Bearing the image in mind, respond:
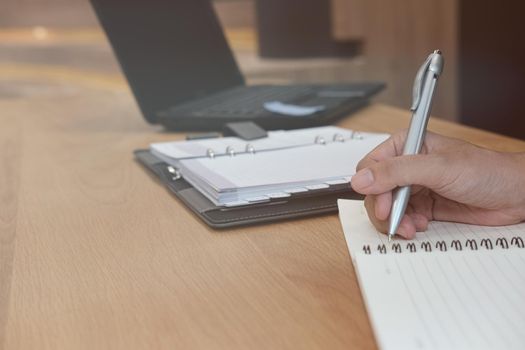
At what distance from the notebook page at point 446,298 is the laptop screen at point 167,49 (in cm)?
75

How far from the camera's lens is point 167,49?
4.20 ft

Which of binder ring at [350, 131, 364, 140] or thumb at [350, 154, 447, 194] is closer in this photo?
thumb at [350, 154, 447, 194]

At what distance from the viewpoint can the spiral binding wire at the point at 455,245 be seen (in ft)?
1.89

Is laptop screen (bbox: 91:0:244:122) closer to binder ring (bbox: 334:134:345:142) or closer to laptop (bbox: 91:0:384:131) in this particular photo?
laptop (bbox: 91:0:384:131)

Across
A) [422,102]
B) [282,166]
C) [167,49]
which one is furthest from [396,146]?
[167,49]

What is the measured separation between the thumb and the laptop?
1.64 ft

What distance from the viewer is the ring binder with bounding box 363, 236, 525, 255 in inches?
22.6

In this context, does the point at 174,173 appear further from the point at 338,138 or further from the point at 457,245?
the point at 457,245

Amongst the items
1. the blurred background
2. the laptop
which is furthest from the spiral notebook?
the blurred background

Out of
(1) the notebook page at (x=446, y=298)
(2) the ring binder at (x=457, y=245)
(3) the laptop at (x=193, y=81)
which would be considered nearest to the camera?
(1) the notebook page at (x=446, y=298)

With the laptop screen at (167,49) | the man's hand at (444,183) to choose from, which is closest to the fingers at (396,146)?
the man's hand at (444,183)

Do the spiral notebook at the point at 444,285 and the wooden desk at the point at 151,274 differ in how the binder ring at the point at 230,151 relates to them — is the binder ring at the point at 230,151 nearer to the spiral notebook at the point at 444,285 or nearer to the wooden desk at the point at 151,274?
the wooden desk at the point at 151,274

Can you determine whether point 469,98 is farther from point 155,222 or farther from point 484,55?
point 155,222

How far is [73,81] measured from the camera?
380cm
